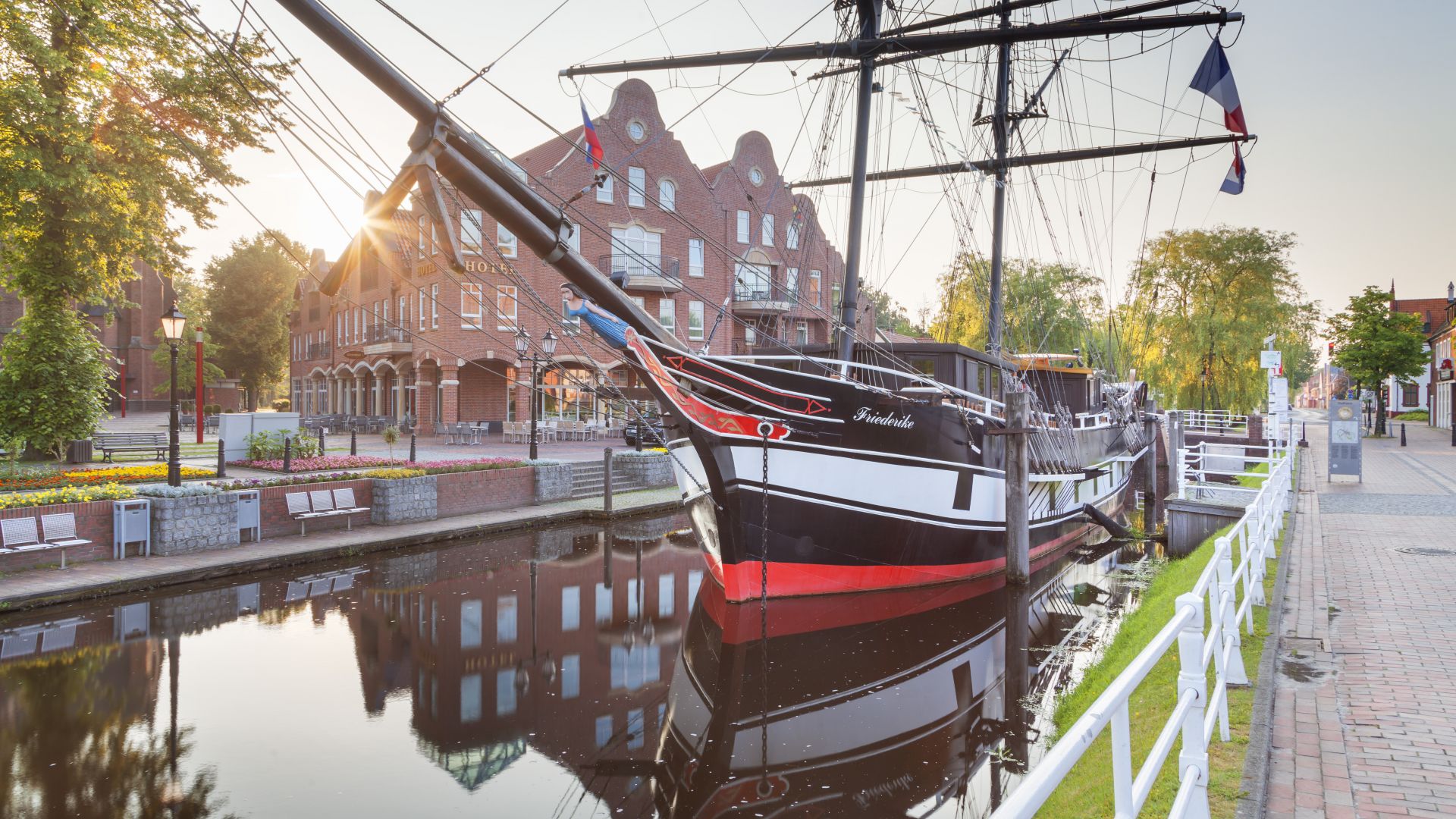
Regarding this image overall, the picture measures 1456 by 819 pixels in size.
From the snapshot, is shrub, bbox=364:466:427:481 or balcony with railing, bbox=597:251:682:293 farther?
balcony with railing, bbox=597:251:682:293

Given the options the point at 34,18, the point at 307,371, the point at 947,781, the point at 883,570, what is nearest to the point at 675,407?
the point at 883,570

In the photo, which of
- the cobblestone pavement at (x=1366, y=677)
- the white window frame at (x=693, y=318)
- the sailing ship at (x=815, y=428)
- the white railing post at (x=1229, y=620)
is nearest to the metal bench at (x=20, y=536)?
the sailing ship at (x=815, y=428)

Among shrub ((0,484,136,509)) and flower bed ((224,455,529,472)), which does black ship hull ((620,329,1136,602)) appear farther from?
shrub ((0,484,136,509))

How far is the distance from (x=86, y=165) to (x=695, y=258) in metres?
27.5

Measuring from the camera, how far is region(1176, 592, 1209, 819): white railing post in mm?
3227

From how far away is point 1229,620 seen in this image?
5438 millimetres

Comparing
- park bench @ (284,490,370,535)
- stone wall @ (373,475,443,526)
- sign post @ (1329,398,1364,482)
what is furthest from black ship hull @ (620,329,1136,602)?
sign post @ (1329,398,1364,482)

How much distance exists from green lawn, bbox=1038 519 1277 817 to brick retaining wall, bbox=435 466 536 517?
13498 mm

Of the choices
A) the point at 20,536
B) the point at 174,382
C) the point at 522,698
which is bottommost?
the point at 522,698

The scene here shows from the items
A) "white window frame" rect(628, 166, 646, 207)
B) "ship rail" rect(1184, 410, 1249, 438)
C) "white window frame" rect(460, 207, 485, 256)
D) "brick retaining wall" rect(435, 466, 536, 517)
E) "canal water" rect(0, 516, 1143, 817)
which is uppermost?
"white window frame" rect(628, 166, 646, 207)

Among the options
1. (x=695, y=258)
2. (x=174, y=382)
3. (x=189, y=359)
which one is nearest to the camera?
(x=174, y=382)

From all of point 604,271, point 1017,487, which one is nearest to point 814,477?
point 1017,487

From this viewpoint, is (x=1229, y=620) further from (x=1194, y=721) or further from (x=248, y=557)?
(x=248, y=557)

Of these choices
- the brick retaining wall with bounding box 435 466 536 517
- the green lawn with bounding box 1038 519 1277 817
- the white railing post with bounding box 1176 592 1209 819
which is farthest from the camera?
the brick retaining wall with bounding box 435 466 536 517
